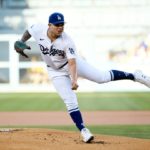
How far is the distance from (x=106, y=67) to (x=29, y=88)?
3.13 meters

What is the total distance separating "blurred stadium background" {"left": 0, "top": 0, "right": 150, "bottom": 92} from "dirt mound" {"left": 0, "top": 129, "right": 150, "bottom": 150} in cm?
1322

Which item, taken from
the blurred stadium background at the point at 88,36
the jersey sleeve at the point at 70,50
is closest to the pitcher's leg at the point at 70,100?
the jersey sleeve at the point at 70,50

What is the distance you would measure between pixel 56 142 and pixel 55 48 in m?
1.15

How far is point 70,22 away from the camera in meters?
29.0

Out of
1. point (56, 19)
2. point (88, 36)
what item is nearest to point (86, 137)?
point (56, 19)

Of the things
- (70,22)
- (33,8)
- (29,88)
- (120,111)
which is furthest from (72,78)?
(33,8)

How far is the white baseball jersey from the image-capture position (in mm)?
6498

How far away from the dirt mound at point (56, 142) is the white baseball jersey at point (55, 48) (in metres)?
0.89

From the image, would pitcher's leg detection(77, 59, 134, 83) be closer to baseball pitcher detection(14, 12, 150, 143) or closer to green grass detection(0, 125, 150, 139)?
baseball pitcher detection(14, 12, 150, 143)

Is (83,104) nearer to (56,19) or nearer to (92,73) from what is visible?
(92,73)

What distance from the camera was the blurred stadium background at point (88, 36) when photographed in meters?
21.1

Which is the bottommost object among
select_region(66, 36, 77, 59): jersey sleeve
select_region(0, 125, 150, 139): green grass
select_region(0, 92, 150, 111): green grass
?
select_region(0, 92, 150, 111): green grass

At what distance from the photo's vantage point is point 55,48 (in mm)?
6570

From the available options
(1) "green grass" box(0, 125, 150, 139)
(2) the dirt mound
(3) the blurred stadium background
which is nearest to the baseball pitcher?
(2) the dirt mound
